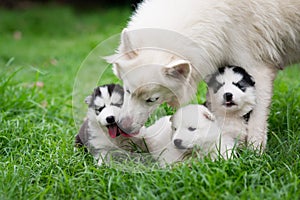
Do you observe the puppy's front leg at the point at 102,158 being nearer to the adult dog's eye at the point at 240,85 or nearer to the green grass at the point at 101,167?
the green grass at the point at 101,167

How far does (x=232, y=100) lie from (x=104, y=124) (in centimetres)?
92

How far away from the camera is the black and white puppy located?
3.51 metres

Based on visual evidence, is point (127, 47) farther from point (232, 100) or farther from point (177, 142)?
point (232, 100)

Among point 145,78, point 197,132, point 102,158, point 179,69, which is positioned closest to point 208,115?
point 197,132

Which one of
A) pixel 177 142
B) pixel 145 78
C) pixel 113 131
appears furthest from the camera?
pixel 113 131

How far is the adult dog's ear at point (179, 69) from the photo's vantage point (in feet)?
10.5

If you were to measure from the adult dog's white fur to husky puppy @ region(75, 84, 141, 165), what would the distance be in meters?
0.12

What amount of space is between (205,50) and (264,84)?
524 millimetres

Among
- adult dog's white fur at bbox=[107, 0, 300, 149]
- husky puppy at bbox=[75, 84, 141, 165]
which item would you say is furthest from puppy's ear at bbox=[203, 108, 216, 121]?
husky puppy at bbox=[75, 84, 141, 165]

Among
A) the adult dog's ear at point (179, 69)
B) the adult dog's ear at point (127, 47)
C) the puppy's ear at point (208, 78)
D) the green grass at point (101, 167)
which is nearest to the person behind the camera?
the green grass at point (101, 167)

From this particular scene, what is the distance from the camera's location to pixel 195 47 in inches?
136

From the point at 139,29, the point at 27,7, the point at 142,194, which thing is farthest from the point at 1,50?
the point at 142,194

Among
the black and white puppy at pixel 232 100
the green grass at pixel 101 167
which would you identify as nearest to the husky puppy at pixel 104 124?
the green grass at pixel 101 167

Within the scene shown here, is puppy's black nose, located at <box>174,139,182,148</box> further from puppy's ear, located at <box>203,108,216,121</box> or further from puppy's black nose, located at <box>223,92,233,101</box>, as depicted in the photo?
puppy's black nose, located at <box>223,92,233,101</box>
